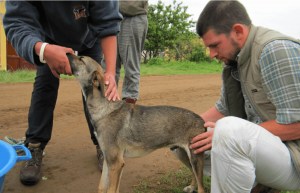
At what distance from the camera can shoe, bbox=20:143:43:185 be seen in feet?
10.5

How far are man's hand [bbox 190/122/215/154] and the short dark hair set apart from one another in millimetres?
1094

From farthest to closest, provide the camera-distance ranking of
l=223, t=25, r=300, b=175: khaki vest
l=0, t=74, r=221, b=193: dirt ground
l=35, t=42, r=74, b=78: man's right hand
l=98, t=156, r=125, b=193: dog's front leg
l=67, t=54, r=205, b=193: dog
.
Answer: l=0, t=74, r=221, b=193: dirt ground, l=67, t=54, r=205, b=193: dog, l=98, t=156, r=125, b=193: dog's front leg, l=35, t=42, r=74, b=78: man's right hand, l=223, t=25, r=300, b=175: khaki vest

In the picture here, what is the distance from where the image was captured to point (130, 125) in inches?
124

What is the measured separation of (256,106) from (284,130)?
401 mm

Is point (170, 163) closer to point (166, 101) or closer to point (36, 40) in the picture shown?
point (36, 40)

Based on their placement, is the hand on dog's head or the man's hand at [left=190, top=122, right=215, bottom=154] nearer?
the man's hand at [left=190, top=122, right=215, bottom=154]

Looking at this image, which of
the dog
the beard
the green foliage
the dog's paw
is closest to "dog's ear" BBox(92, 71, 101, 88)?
the dog

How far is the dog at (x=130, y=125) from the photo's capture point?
3037mm

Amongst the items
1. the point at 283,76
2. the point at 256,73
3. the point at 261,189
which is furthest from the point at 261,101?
the point at 261,189

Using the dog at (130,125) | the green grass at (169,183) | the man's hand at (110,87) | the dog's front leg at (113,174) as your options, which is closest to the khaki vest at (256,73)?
the dog at (130,125)

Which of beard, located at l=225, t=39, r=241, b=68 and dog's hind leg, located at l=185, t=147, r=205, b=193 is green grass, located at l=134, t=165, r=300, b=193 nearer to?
dog's hind leg, located at l=185, t=147, r=205, b=193

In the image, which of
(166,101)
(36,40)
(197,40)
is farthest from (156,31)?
(36,40)

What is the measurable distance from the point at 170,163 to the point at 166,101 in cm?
385

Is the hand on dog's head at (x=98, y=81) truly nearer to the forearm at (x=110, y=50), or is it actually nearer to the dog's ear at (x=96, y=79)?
the dog's ear at (x=96, y=79)
